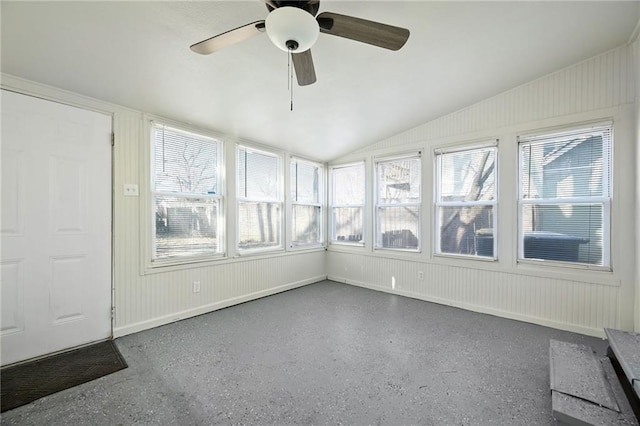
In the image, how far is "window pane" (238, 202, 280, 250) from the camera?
13.1 ft

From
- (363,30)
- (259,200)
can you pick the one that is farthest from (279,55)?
(259,200)

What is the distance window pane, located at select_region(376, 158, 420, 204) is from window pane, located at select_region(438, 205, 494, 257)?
0.52 meters

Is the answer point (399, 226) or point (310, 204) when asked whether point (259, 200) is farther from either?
point (399, 226)

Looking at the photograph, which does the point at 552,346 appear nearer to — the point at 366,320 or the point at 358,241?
the point at 366,320

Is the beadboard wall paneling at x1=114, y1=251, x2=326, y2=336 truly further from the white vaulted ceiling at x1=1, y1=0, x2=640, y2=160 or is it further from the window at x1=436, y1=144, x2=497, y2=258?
the window at x1=436, y1=144, x2=497, y2=258

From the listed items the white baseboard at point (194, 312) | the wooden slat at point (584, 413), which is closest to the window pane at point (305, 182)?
the white baseboard at point (194, 312)

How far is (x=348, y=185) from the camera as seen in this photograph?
5.09m

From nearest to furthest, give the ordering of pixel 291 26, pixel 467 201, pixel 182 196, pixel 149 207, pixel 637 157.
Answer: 1. pixel 291 26
2. pixel 637 157
3. pixel 149 207
4. pixel 182 196
5. pixel 467 201

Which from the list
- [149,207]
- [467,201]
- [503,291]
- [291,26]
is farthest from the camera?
[467,201]

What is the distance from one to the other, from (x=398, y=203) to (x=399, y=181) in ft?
1.17

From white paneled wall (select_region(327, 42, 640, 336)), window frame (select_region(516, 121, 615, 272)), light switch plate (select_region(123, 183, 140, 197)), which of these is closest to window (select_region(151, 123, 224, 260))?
light switch plate (select_region(123, 183, 140, 197))

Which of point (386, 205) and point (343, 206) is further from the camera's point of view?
point (343, 206)

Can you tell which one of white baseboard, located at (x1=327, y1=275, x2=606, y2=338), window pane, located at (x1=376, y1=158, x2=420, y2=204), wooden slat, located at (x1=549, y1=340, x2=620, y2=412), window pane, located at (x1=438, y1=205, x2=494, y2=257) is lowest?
white baseboard, located at (x1=327, y1=275, x2=606, y2=338)

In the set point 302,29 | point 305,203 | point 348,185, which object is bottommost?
point 305,203
